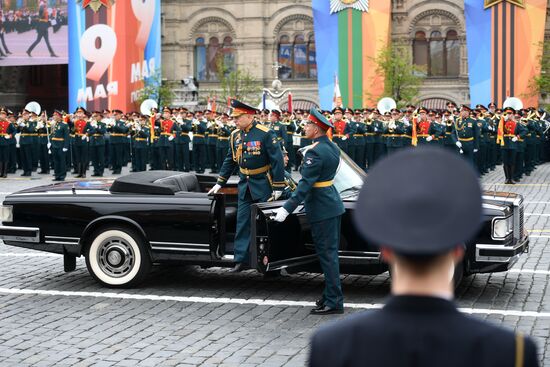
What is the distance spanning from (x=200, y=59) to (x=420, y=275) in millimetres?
51638

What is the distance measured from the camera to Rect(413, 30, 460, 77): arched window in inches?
1965

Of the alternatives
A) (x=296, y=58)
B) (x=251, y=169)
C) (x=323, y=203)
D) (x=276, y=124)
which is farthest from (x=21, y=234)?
(x=296, y=58)

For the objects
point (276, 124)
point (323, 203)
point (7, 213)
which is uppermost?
point (276, 124)

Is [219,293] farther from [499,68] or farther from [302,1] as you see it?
[302,1]

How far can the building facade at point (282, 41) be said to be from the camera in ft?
163

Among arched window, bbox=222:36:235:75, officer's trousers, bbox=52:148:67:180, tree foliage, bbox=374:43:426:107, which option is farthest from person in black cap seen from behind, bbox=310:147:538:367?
arched window, bbox=222:36:235:75

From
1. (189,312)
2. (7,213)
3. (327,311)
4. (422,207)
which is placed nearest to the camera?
(422,207)

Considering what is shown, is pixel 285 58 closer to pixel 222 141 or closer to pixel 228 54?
pixel 228 54

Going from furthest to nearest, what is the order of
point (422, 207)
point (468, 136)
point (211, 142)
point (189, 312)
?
point (211, 142) < point (468, 136) < point (189, 312) < point (422, 207)

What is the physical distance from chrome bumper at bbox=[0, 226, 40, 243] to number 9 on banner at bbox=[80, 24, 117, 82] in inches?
1340

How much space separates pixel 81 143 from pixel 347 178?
59.6ft

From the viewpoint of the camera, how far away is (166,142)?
28.4 m

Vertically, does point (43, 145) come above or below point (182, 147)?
above

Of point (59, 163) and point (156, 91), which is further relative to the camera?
point (156, 91)
